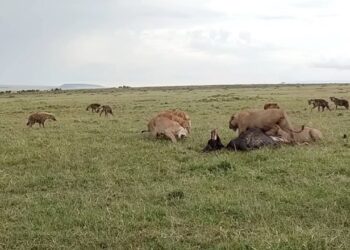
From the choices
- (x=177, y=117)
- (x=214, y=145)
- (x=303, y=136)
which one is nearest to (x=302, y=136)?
(x=303, y=136)

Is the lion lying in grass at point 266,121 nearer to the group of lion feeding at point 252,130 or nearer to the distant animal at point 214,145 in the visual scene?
the group of lion feeding at point 252,130

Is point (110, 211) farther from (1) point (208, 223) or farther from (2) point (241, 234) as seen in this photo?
(2) point (241, 234)

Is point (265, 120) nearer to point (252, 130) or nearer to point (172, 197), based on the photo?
point (252, 130)

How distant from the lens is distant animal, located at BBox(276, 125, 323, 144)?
42.7 ft

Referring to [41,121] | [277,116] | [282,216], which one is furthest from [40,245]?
[41,121]

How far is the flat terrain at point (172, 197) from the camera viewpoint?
20.2 ft

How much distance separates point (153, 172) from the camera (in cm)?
1014

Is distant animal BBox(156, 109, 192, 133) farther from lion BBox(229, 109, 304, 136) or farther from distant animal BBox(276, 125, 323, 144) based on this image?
distant animal BBox(276, 125, 323, 144)

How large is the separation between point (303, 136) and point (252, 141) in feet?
5.74

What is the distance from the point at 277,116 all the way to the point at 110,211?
7.20m

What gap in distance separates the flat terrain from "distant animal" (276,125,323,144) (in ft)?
0.93

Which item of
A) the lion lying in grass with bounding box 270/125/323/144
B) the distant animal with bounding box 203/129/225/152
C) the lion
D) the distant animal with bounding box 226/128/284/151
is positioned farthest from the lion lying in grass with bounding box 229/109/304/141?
the distant animal with bounding box 203/129/225/152

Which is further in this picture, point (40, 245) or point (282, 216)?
point (282, 216)

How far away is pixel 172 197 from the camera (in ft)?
26.3
